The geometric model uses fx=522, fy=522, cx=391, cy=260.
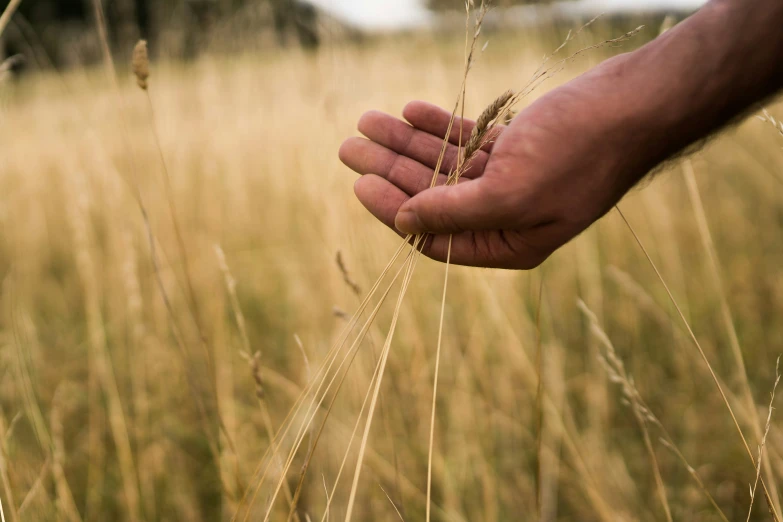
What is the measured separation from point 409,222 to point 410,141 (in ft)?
0.95

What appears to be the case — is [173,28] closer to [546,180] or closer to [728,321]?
[546,180]

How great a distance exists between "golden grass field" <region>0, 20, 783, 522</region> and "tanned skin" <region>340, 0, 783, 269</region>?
21 cm

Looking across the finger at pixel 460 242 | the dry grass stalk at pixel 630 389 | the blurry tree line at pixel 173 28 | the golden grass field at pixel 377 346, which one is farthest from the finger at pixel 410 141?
the blurry tree line at pixel 173 28

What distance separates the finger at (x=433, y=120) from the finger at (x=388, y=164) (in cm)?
7

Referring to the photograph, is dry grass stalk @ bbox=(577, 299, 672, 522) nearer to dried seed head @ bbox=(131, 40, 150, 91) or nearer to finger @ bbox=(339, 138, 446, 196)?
finger @ bbox=(339, 138, 446, 196)

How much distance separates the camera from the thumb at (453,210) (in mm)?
699

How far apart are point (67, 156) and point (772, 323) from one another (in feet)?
11.9

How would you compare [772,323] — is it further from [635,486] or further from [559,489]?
[559,489]

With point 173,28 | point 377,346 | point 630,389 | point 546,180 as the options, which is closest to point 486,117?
point 546,180

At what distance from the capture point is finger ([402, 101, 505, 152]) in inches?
37.6

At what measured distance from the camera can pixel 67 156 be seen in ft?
10.2

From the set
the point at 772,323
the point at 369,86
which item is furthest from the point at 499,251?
the point at 369,86

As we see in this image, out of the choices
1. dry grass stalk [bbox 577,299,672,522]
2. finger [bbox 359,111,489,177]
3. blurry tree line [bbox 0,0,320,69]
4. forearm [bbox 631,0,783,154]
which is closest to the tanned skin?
forearm [bbox 631,0,783,154]

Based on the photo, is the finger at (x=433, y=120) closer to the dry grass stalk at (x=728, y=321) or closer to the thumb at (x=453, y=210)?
the thumb at (x=453, y=210)
